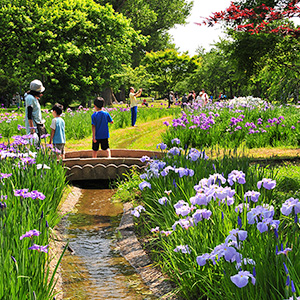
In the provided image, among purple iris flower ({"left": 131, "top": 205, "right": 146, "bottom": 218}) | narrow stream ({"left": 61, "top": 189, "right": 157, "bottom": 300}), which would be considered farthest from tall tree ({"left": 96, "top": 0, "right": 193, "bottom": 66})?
purple iris flower ({"left": 131, "top": 205, "right": 146, "bottom": 218})

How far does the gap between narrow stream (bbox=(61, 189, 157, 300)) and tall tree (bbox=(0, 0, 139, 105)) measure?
16.7m

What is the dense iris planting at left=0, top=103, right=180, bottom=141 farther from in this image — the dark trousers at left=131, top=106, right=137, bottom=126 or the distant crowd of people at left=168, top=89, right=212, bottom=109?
the distant crowd of people at left=168, top=89, right=212, bottom=109

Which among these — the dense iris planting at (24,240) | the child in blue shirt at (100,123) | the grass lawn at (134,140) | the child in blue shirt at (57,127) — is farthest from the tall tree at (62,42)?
the dense iris planting at (24,240)

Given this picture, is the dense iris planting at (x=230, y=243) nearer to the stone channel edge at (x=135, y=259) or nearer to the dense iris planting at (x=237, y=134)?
the stone channel edge at (x=135, y=259)

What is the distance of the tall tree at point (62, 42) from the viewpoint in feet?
71.0

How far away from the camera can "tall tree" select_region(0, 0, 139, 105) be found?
21.6 meters

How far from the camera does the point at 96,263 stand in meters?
4.28

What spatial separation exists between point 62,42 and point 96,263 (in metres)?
20.2

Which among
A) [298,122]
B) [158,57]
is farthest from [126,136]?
[158,57]

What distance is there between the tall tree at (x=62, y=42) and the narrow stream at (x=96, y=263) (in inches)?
657

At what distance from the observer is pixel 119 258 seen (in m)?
4.44

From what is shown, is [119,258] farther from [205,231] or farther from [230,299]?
[230,299]

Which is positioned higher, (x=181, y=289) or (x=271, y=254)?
(x=271, y=254)

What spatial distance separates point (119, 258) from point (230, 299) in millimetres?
2243
